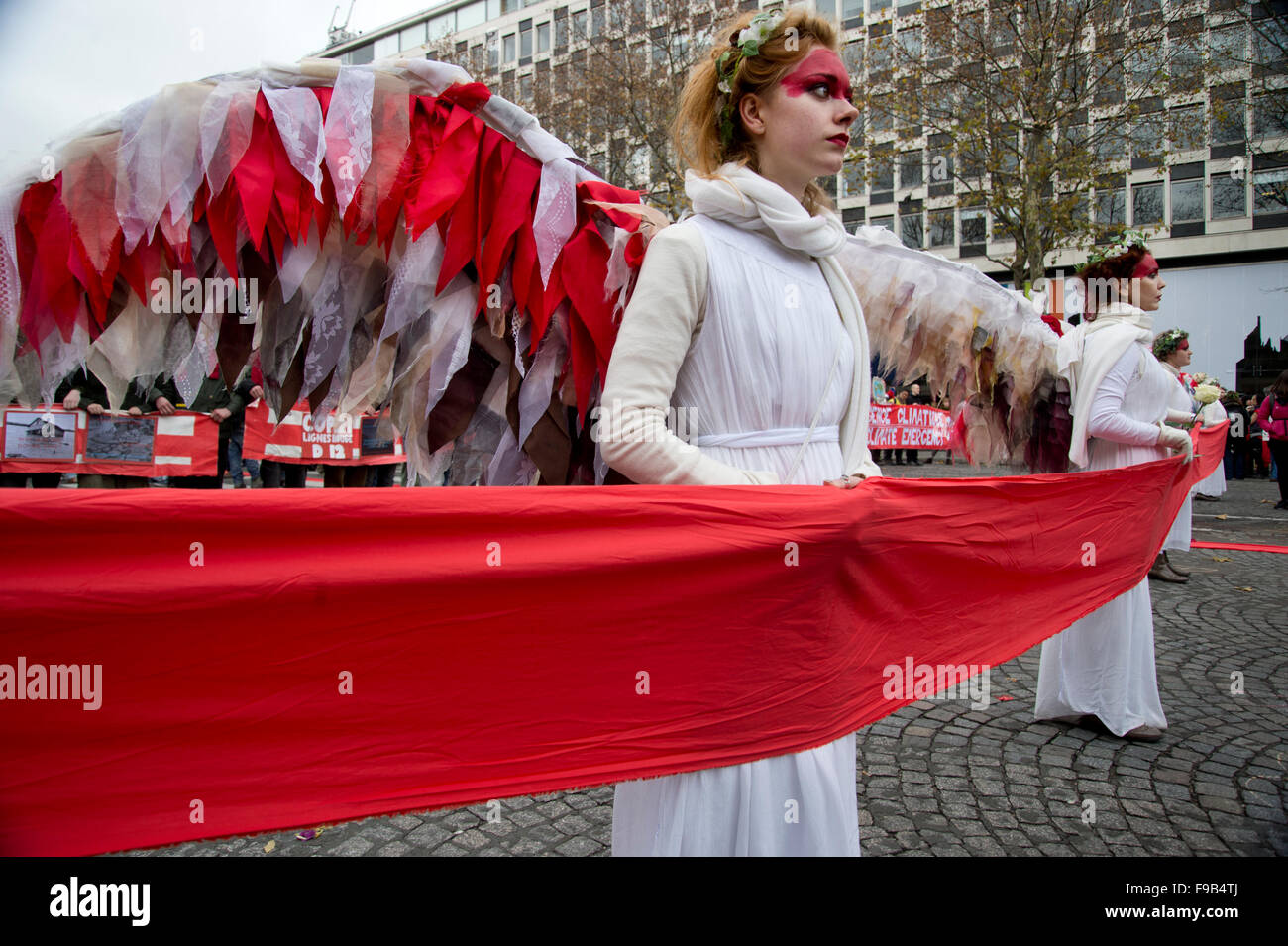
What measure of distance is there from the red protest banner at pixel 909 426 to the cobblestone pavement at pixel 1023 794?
13301 millimetres


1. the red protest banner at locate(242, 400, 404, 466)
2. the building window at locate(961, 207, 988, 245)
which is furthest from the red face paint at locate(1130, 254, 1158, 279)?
the building window at locate(961, 207, 988, 245)

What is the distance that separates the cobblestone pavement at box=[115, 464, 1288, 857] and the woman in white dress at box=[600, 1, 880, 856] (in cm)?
108

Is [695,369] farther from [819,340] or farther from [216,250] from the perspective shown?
[216,250]

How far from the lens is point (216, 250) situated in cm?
157

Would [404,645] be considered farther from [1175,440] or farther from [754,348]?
[1175,440]

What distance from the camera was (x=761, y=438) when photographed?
169 cm

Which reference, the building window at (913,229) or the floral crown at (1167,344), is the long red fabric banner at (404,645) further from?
the building window at (913,229)

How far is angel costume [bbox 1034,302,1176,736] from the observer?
370cm

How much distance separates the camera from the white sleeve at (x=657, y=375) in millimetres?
1524

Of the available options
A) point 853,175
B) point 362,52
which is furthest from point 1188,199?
point 362,52

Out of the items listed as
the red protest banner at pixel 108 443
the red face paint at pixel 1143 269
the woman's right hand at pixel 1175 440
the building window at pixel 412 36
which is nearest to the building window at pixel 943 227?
the red protest banner at pixel 108 443

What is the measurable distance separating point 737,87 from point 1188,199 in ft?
123
